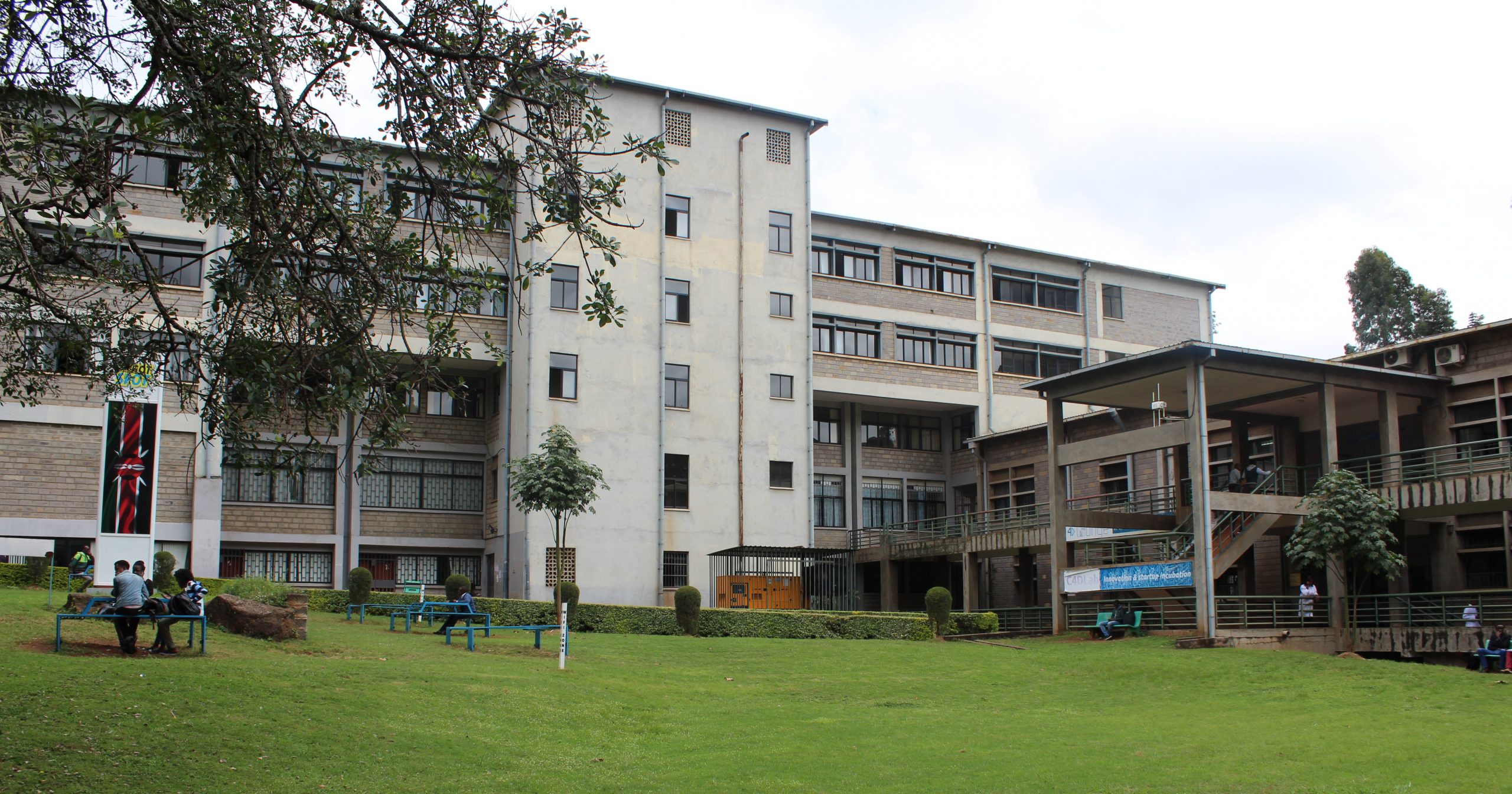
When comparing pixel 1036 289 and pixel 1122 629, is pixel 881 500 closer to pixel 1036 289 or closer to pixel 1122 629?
pixel 1036 289

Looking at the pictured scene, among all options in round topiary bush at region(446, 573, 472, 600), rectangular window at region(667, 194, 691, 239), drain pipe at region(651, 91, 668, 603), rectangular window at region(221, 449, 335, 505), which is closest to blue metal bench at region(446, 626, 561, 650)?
round topiary bush at region(446, 573, 472, 600)

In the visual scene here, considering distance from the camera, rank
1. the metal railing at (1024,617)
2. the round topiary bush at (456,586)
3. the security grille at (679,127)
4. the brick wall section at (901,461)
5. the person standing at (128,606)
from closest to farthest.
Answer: the person standing at (128,606) < the round topiary bush at (456,586) < the metal railing at (1024,617) < the security grille at (679,127) < the brick wall section at (901,461)

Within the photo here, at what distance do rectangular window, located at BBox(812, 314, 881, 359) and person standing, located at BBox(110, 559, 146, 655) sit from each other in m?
30.9

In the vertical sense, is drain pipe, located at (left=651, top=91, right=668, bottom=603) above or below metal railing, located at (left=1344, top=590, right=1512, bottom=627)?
above

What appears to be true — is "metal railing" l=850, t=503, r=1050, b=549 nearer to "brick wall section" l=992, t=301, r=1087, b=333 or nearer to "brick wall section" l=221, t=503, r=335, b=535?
"brick wall section" l=992, t=301, r=1087, b=333

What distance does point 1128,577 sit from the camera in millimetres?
28797

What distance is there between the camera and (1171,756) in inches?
517

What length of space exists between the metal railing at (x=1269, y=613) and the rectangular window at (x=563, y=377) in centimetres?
1992

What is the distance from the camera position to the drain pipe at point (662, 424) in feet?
127

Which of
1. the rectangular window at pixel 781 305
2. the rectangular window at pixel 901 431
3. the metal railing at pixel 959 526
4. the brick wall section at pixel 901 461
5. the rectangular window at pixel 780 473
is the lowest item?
the metal railing at pixel 959 526

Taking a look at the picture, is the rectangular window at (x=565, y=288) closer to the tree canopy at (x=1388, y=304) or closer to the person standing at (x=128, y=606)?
the person standing at (x=128, y=606)

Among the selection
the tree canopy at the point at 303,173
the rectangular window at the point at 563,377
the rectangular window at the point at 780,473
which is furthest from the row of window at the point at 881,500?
the tree canopy at the point at 303,173

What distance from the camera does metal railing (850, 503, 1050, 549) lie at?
3603 cm

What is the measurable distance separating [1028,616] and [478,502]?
19.0 m
